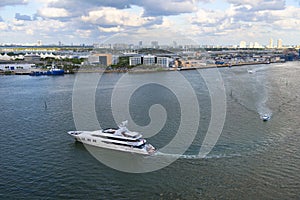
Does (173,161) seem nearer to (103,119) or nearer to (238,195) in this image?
(238,195)

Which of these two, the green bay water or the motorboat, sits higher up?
the motorboat

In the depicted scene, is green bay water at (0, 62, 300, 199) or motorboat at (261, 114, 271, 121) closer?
green bay water at (0, 62, 300, 199)

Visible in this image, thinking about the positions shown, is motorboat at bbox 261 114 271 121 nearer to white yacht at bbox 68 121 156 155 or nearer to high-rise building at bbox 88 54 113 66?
white yacht at bbox 68 121 156 155

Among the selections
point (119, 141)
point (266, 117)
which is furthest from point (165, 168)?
point (266, 117)

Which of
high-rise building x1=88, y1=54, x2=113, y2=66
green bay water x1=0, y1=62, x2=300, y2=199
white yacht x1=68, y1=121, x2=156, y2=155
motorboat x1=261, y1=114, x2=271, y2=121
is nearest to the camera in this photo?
green bay water x1=0, y1=62, x2=300, y2=199

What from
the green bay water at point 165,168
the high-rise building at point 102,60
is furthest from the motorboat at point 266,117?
the high-rise building at point 102,60

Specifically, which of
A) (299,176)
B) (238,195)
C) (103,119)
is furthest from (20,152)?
(299,176)

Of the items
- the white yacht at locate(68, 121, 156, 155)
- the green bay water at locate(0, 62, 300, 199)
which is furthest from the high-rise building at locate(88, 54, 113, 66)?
the white yacht at locate(68, 121, 156, 155)

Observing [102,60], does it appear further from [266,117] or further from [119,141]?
[119,141]
